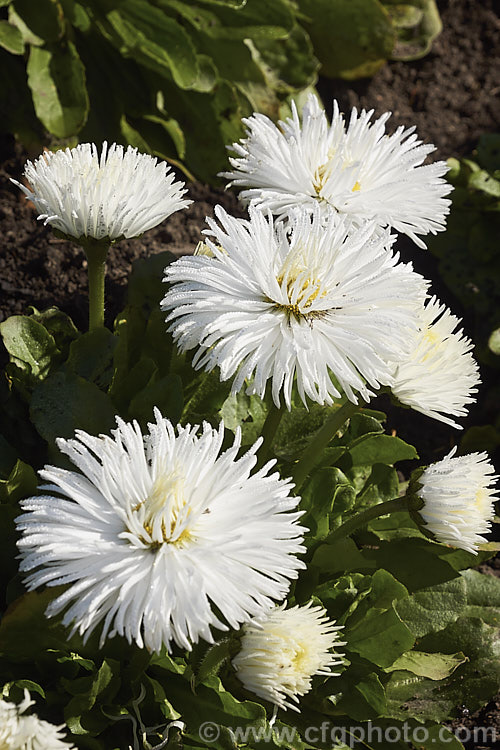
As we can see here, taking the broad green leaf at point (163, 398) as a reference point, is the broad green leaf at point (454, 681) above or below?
below

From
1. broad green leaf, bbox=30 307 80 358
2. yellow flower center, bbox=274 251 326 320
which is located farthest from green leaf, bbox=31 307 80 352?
yellow flower center, bbox=274 251 326 320

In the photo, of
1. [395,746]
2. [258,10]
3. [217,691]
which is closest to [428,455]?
[395,746]

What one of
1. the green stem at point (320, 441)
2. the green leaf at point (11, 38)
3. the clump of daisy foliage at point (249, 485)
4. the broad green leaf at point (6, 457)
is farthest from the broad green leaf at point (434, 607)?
the green leaf at point (11, 38)

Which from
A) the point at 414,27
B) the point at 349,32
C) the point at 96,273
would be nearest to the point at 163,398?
the point at 96,273

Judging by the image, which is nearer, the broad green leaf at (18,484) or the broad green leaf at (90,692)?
the broad green leaf at (90,692)

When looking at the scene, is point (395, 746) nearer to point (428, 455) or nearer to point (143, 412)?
point (143, 412)

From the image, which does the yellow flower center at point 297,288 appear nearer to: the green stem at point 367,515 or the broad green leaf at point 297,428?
the green stem at point 367,515

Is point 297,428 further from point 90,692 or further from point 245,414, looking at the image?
point 90,692

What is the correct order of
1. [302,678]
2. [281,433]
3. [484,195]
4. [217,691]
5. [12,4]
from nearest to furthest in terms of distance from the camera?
[302,678], [217,691], [281,433], [12,4], [484,195]
